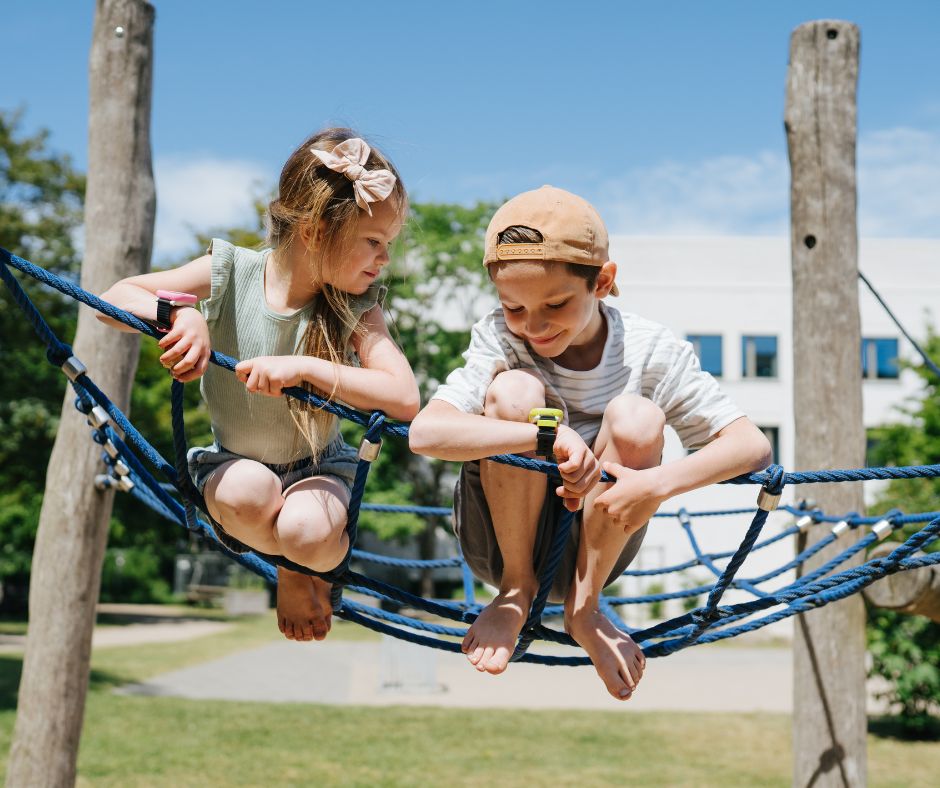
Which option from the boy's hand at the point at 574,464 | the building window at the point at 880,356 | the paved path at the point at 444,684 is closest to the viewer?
the boy's hand at the point at 574,464

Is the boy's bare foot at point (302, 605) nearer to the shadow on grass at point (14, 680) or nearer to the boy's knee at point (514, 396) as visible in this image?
the boy's knee at point (514, 396)

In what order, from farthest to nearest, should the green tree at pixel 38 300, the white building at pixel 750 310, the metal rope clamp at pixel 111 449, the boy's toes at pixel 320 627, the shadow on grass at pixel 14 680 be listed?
the white building at pixel 750 310 < the green tree at pixel 38 300 < the shadow on grass at pixel 14 680 < the metal rope clamp at pixel 111 449 < the boy's toes at pixel 320 627

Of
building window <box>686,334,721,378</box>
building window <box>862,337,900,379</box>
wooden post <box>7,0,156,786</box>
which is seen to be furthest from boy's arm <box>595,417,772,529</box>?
building window <box>862,337,900,379</box>

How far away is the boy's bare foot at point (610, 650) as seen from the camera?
1.98 metres

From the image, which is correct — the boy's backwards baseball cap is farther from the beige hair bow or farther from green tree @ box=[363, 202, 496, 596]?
green tree @ box=[363, 202, 496, 596]

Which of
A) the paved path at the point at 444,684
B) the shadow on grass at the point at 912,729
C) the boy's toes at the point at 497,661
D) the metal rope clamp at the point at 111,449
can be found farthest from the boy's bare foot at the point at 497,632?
the paved path at the point at 444,684

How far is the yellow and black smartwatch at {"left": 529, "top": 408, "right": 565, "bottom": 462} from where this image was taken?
179cm

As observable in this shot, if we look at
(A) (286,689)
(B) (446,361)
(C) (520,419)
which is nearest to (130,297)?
(C) (520,419)

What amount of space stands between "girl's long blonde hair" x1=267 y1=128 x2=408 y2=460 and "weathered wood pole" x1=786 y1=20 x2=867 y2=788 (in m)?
2.32

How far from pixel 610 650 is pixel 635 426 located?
459mm

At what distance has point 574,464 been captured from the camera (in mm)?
1765

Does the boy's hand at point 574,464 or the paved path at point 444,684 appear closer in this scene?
the boy's hand at point 574,464

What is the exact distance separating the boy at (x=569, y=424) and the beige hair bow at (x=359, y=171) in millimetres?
229

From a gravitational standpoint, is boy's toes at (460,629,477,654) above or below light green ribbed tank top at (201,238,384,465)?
below
